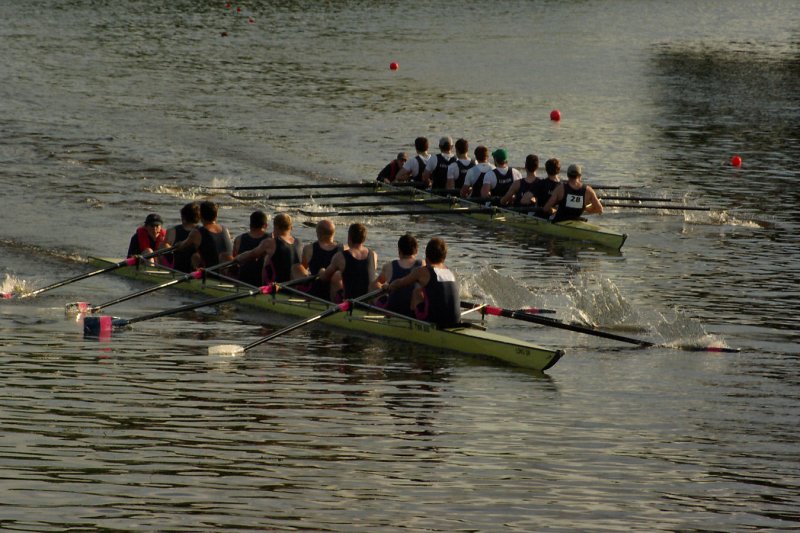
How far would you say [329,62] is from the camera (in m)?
55.7

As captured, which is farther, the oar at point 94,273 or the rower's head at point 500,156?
the rower's head at point 500,156

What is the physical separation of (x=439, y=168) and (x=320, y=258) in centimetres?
1058

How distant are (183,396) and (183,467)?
2352 mm

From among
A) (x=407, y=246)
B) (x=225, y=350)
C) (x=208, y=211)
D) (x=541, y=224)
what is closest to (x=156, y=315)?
(x=225, y=350)

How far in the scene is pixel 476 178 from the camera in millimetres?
27391

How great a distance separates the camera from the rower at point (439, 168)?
28359mm

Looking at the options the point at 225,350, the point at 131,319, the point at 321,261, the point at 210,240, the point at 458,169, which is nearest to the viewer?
the point at 225,350

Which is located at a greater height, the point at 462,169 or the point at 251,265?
the point at 462,169

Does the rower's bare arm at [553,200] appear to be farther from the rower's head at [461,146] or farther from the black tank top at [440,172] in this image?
the black tank top at [440,172]

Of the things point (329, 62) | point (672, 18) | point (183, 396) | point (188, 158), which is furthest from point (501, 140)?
point (672, 18)

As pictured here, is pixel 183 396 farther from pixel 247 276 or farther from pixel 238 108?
pixel 238 108

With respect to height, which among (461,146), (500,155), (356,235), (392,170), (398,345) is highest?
(461,146)

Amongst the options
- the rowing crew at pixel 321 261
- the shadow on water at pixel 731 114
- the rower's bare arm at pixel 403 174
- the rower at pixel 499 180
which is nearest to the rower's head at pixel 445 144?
the rower's bare arm at pixel 403 174

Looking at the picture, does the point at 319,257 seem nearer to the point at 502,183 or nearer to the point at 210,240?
the point at 210,240
